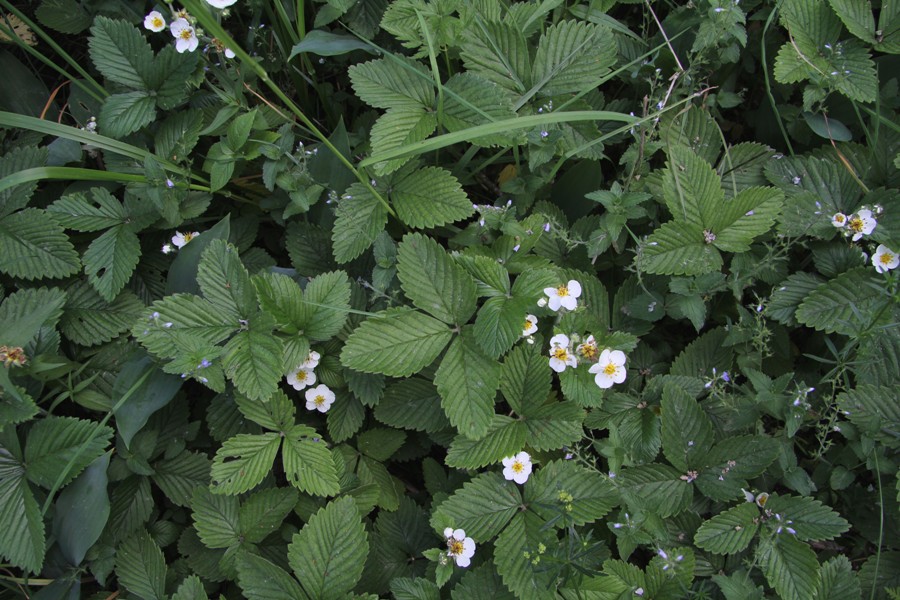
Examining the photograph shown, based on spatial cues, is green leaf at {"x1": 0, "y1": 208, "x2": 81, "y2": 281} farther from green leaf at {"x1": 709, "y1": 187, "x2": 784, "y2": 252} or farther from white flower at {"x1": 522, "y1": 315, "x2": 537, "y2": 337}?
green leaf at {"x1": 709, "y1": 187, "x2": 784, "y2": 252}

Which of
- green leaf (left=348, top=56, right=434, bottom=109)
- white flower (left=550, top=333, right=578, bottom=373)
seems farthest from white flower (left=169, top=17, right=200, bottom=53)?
white flower (left=550, top=333, right=578, bottom=373)

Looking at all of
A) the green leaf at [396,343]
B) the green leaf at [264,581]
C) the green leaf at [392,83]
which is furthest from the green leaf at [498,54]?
the green leaf at [264,581]

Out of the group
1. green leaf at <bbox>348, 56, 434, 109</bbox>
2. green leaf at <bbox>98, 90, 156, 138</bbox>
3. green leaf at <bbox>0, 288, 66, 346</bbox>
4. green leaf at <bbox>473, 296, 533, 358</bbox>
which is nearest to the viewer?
green leaf at <bbox>473, 296, 533, 358</bbox>

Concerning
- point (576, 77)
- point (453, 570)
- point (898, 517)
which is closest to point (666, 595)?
point (453, 570)

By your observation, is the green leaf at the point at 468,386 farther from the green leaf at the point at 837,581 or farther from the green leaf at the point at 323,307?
the green leaf at the point at 837,581

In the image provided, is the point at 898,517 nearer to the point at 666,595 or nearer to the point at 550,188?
the point at 666,595

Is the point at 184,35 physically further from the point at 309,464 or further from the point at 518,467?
the point at 518,467

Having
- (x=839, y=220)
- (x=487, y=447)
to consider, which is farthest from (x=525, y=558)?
(x=839, y=220)
